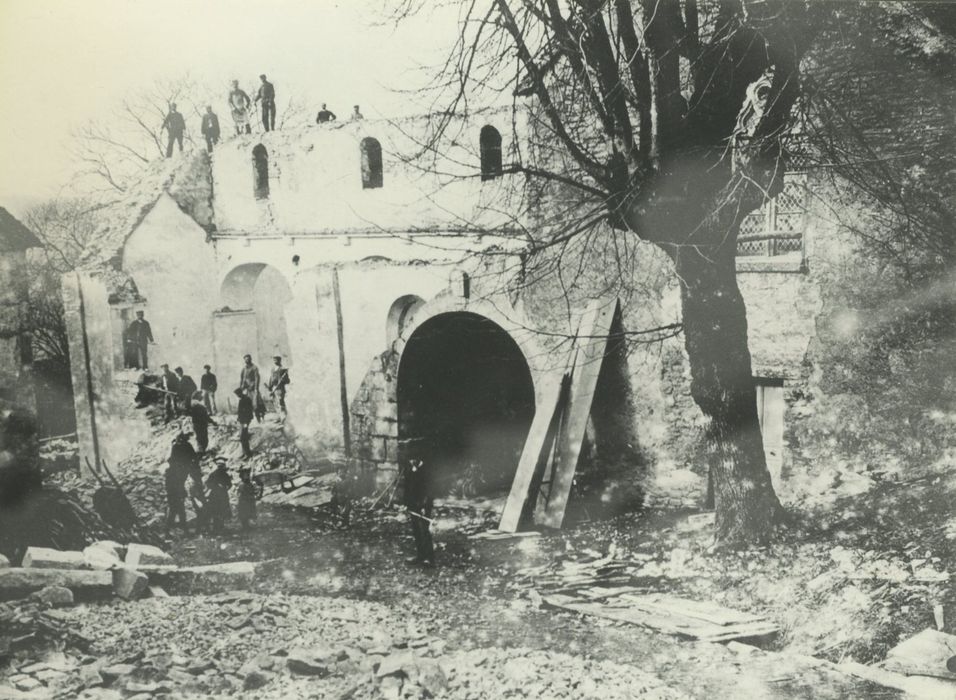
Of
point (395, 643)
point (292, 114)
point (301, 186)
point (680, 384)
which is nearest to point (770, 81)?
point (680, 384)

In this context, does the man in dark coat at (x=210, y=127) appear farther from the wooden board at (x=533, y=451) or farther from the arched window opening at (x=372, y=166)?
the wooden board at (x=533, y=451)

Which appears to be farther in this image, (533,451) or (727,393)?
(533,451)

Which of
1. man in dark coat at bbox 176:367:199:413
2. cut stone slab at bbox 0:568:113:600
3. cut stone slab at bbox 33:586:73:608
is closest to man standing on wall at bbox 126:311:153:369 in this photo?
man in dark coat at bbox 176:367:199:413

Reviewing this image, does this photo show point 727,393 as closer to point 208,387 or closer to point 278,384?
point 278,384

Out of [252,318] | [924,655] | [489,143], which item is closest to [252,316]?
[252,318]

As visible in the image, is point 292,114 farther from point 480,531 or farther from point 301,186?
point 480,531

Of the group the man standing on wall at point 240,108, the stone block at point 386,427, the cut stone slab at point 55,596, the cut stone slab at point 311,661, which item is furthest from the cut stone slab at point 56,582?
the man standing on wall at point 240,108
